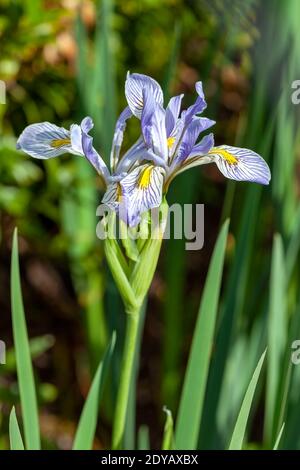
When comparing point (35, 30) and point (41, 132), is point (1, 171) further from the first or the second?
point (41, 132)

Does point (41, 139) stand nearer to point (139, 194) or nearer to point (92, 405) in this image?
point (139, 194)

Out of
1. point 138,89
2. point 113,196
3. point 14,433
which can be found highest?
point 138,89

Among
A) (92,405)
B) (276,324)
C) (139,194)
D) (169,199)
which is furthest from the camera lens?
(169,199)

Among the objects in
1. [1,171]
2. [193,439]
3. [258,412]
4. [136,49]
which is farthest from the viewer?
[258,412]

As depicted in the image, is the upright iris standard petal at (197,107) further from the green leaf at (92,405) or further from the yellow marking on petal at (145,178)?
the green leaf at (92,405)

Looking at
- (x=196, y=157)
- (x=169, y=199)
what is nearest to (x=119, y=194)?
(x=196, y=157)
